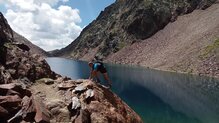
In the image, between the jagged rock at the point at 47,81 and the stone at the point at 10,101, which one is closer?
the stone at the point at 10,101

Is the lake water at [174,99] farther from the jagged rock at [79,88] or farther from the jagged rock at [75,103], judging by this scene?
the jagged rock at [75,103]

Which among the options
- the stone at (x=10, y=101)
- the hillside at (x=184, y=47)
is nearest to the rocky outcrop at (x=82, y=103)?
the stone at (x=10, y=101)

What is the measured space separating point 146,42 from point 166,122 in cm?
14774

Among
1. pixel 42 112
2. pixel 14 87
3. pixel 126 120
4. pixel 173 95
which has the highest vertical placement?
pixel 14 87

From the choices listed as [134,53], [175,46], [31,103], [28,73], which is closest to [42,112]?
[31,103]

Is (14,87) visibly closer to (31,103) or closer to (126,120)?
(31,103)

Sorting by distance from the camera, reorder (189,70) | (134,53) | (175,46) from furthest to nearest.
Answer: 1. (134,53)
2. (175,46)
3. (189,70)

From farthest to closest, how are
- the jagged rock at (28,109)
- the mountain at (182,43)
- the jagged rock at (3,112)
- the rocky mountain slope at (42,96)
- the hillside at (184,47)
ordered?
the mountain at (182,43), the hillside at (184,47), the rocky mountain slope at (42,96), the jagged rock at (28,109), the jagged rock at (3,112)

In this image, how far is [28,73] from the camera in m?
25.3

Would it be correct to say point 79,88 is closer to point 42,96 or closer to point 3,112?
point 42,96

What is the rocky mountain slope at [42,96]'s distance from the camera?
18.4m

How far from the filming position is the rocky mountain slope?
18.4 metres

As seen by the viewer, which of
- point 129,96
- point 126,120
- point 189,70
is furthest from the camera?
point 189,70

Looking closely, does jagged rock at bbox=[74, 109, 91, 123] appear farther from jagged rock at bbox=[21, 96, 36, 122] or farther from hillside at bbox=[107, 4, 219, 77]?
hillside at bbox=[107, 4, 219, 77]
